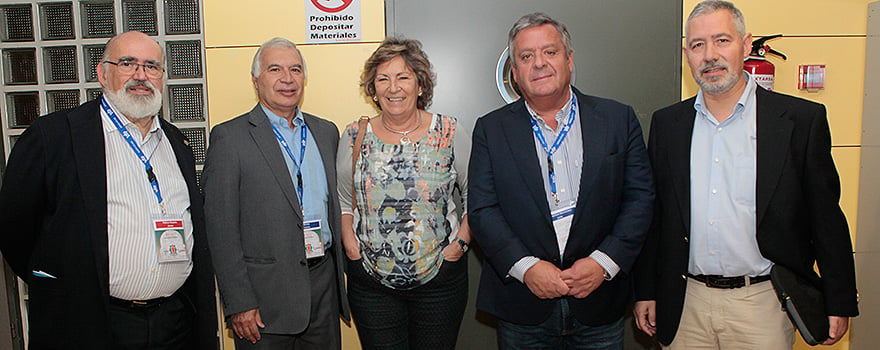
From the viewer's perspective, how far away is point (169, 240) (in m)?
2.08

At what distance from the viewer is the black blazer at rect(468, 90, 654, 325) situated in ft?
6.51

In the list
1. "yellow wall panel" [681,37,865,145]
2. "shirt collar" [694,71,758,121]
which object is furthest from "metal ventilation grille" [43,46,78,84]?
"yellow wall panel" [681,37,865,145]

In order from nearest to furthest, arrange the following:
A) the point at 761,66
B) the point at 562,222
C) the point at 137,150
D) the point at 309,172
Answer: the point at 562,222, the point at 137,150, the point at 309,172, the point at 761,66

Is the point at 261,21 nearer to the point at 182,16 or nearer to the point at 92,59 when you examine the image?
the point at 182,16

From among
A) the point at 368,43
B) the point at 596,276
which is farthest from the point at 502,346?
the point at 368,43

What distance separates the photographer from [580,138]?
206 cm

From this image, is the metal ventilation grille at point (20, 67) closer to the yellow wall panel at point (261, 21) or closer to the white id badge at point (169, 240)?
the yellow wall panel at point (261, 21)

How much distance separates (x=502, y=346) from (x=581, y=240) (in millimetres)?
576

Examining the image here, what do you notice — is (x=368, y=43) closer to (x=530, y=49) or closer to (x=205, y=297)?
(x=530, y=49)

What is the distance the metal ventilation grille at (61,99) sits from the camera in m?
3.10

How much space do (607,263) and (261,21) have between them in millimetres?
2223

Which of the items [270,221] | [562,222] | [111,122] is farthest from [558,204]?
[111,122]

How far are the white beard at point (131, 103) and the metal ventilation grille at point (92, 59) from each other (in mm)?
1165

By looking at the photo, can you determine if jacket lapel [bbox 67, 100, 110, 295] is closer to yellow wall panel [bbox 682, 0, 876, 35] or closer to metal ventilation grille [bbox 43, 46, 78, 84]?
metal ventilation grille [bbox 43, 46, 78, 84]
